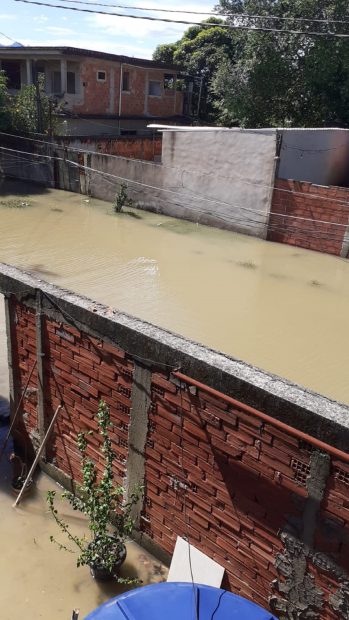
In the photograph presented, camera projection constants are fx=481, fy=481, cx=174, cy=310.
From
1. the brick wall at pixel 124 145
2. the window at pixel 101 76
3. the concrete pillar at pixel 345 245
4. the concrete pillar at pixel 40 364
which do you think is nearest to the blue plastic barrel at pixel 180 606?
the concrete pillar at pixel 40 364

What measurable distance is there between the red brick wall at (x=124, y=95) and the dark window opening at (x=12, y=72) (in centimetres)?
610

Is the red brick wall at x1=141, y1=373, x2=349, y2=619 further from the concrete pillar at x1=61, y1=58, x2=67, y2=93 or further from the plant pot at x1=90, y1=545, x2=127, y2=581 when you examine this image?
the concrete pillar at x1=61, y1=58, x2=67, y2=93

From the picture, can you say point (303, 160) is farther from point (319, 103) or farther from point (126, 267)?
point (319, 103)

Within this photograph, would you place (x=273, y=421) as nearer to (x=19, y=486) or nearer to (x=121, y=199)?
(x=19, y=486)

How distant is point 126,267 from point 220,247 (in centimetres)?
315

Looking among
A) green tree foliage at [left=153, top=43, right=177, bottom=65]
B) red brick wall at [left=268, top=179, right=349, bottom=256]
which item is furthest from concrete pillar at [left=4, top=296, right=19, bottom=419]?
green tree foliage at [left=153, top=43, right=177, bottom=65]

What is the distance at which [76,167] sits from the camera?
57.7ft

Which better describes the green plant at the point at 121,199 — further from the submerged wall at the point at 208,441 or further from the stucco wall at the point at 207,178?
the submerged wall at the point at 208,441

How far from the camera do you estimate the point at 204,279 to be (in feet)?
35.6

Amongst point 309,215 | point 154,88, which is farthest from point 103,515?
point 154,88

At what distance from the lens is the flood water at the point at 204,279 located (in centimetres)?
785

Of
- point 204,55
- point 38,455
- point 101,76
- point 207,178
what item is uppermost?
point 204,55

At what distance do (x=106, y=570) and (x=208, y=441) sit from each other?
1331 millimetres

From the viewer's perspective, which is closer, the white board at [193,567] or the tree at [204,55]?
the white board at [193,567]
